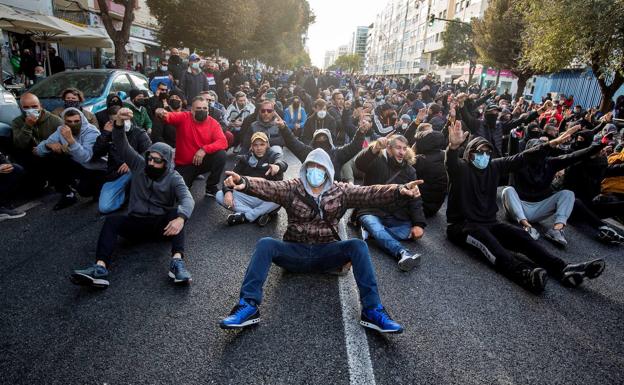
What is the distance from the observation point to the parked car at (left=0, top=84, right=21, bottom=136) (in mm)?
6207

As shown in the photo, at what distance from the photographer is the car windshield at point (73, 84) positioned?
8.24m

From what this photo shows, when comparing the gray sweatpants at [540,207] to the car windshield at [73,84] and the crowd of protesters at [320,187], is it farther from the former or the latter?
the car windshield at [73,84]

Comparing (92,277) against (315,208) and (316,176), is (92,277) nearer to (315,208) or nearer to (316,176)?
(315,208)

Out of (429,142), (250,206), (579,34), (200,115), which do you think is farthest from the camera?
(579,34)

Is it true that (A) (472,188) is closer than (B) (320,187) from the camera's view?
No

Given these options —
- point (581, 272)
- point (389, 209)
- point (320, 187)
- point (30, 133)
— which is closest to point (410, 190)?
point (320, 187)

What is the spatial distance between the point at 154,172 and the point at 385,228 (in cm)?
295

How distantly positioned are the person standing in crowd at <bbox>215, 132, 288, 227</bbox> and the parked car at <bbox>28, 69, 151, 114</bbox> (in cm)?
397

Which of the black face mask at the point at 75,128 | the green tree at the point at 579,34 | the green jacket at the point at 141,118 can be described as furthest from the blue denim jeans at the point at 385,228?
the green tree at the point at 579,34

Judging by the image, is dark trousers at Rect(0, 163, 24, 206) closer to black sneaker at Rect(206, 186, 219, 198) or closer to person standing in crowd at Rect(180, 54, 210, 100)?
black sneaker at Rect(206, 186, 219, 198)

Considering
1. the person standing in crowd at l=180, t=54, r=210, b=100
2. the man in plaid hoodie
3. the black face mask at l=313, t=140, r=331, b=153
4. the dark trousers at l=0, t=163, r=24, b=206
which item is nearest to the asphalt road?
the man in plaid hoodie

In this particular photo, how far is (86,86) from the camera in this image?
8523mm

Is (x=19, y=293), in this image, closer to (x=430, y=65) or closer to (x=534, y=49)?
(x=534, y=49)

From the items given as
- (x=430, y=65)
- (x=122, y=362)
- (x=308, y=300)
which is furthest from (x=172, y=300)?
(x=430, y=65)
